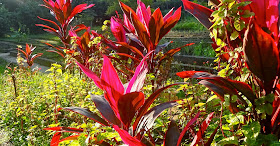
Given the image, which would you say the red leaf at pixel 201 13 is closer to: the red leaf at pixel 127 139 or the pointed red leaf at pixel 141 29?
the pointed red leaf at pixel 141 29

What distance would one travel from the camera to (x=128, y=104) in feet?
3.78

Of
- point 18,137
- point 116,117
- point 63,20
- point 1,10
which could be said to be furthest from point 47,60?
point 1,10

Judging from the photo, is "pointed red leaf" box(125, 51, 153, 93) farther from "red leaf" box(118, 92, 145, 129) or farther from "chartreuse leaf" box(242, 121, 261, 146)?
"chartreuse leaf" box(242, 121, 261, 146)

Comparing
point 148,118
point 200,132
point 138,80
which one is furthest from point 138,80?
point 200,132

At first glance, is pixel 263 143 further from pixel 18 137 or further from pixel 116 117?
pixel 18 137

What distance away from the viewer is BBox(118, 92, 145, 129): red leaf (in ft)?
3.65

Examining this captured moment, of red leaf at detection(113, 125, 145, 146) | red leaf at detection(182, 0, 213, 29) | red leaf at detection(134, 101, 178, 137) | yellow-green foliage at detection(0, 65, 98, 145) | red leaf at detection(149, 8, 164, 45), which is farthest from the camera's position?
yellow-green foliage at detection(0, 65, 98, 145)

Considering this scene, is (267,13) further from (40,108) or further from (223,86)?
(40,108)

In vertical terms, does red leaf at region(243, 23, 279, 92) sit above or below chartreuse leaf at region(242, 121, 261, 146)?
above

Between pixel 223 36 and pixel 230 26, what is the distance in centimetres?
12

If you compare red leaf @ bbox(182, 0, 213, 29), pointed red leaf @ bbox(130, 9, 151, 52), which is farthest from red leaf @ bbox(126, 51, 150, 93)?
pointed red leaf @ bbox(130, 9, 151, 52)

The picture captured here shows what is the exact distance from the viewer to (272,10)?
1072mm

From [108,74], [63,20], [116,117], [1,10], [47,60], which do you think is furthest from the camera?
[1,10]

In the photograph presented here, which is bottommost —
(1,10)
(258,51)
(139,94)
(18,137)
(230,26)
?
(18,137)
